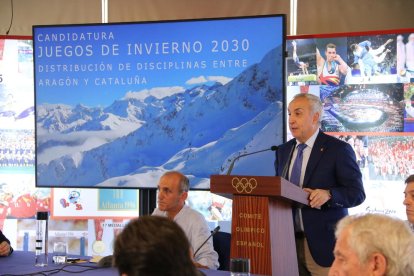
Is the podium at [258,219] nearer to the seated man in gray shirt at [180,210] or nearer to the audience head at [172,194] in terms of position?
the seated man in gray shirt at [180,210]

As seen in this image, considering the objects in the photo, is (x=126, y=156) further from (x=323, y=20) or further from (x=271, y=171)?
(x=323, y=20)

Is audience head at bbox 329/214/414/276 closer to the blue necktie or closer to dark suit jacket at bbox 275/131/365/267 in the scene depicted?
dark suit jacket at bbox 275/131/365/267

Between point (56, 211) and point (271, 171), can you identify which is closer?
point (271, 171)

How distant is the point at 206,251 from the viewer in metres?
3.89

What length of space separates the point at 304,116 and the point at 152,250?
2.39 meters

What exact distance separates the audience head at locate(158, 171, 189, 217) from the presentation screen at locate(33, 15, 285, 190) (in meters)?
0.72

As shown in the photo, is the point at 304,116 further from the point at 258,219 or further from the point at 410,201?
the point at 258,219

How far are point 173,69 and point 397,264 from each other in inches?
140

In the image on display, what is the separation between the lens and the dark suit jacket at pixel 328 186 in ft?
11.6

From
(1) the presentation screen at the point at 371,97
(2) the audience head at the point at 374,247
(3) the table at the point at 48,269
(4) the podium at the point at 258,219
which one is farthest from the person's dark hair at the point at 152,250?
(1) the presentation screen at the point at 371,97

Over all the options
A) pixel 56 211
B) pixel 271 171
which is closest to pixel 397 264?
pixel 271 171

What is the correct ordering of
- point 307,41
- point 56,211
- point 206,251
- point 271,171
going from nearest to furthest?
1. point 206,251
2. point 271,171
3. point 307,41
4. point 56,211

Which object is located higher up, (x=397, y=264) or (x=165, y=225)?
(x=165, y=225)

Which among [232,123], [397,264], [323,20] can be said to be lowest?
[397,264]
